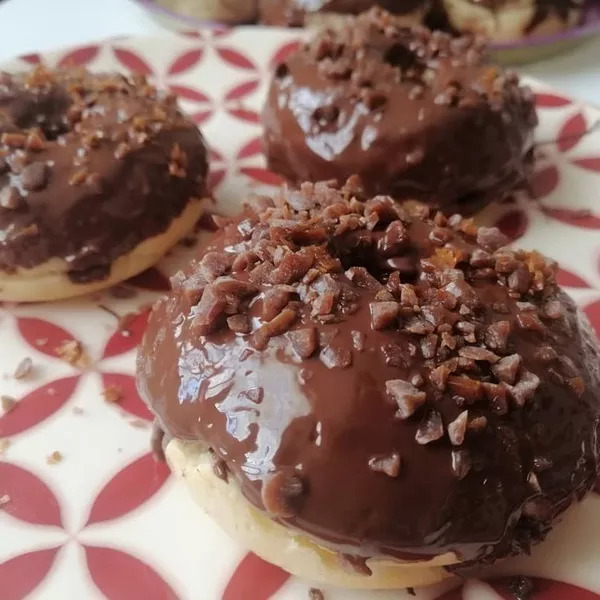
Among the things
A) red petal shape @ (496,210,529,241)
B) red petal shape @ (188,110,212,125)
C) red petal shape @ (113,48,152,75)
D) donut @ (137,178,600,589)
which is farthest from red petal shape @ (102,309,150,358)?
red petal shape @ (113,48,152,75)

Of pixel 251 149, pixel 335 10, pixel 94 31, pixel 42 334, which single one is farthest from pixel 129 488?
pixel 94 31

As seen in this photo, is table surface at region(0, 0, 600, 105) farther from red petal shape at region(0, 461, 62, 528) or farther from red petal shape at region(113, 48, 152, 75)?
red petal shape at region(0, 461, 62, 528)

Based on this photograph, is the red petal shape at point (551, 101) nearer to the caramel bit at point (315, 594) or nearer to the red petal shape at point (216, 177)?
the red petal shape at point (216, 177)

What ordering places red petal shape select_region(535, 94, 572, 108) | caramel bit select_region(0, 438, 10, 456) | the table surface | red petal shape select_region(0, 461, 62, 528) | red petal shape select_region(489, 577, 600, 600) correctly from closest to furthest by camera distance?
red petal shape select_region(489, 577, 600, 600)
red petal shape select_region(0, 461, 62, 528)
caramel bit select_region(0, 438, 10, 456)
red petal shape select_region(535, 94, 572, 108)
the table surface

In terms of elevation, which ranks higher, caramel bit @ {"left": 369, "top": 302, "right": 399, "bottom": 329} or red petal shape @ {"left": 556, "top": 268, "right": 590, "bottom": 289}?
caramel bit @ {"left": 369, "top": 302, "right": 399, "bottom": 329}

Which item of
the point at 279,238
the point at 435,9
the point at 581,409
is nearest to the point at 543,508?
the point at 581,409

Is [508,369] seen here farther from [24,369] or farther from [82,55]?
[82,55]
